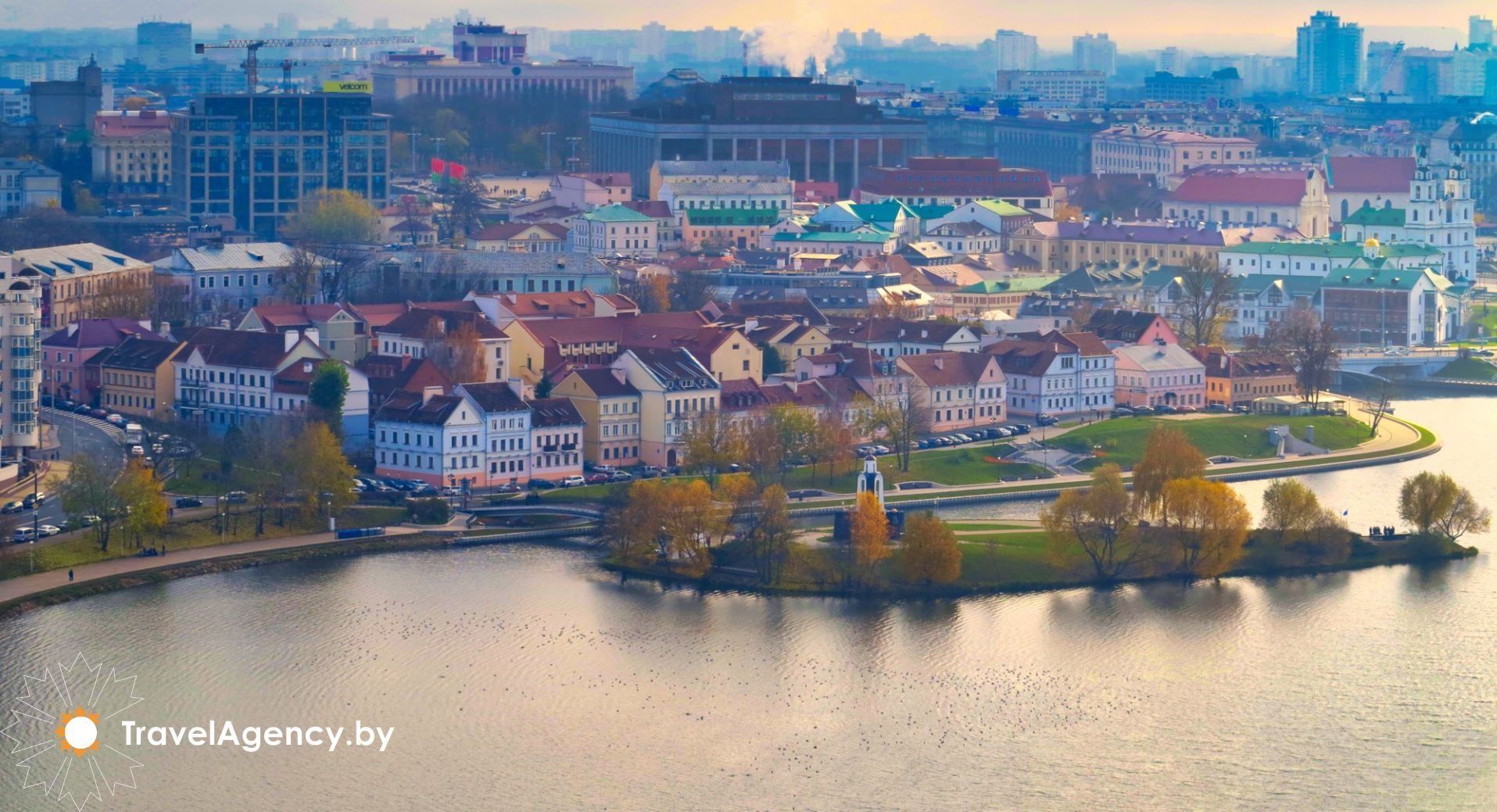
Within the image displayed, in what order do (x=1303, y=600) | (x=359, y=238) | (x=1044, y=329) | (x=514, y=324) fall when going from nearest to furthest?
1. (x=1303, y=600)
2. (x=514, y=324)
3. (x=1044, y=329)
4. (x=359, y=238)

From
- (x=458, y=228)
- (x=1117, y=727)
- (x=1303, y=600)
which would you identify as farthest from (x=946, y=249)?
(x=1117, y=727)

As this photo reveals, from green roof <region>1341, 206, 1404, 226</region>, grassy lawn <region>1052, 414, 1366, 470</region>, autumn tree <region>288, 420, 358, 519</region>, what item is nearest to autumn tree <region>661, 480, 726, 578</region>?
autumn tree <region>288, 420, 358, 519</region>

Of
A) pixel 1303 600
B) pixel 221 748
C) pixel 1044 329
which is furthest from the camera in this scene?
pixel 1044 329

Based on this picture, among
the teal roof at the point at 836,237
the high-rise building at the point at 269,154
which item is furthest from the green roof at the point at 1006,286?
the high-rise building at the point at 269,154

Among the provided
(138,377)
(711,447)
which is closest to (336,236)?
(138,377)

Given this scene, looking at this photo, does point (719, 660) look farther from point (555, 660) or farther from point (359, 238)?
point (359, 238)

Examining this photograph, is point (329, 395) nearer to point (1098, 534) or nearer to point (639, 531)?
point (639, 531)
